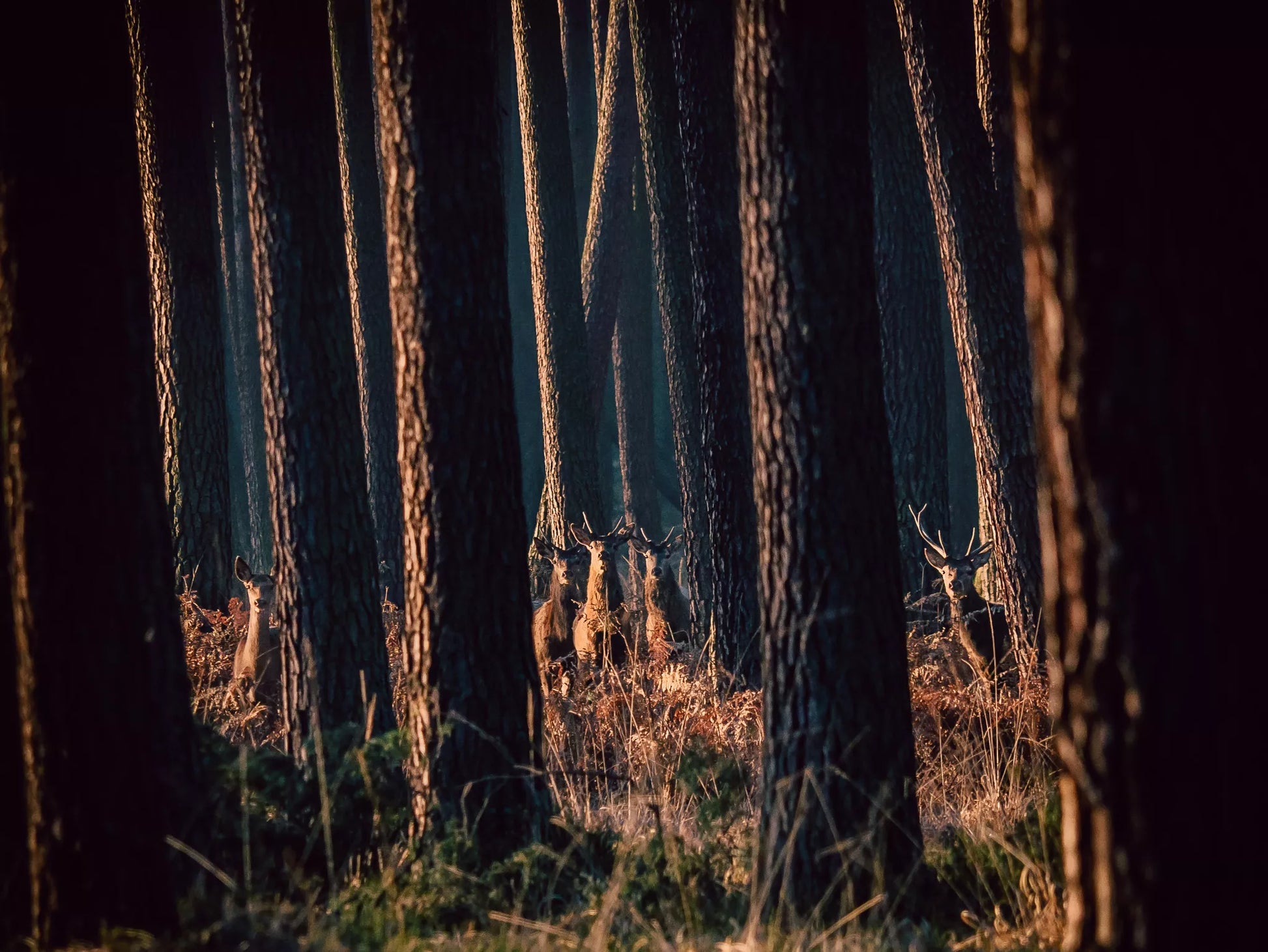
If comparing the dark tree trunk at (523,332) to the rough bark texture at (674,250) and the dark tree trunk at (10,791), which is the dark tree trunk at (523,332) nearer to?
the rough bark texture at (674,250)

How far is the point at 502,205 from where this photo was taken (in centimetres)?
664

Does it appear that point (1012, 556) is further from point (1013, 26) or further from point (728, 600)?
point (1013, 26)

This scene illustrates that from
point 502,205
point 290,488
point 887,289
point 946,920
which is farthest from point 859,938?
point 887,289

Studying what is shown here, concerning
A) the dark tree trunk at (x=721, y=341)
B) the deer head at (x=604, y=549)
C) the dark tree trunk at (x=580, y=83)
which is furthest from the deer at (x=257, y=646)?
the dark tree trunk at (x=580, y=83)

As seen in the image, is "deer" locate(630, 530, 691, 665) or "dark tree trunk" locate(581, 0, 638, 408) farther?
"dark tree trunk" locate(581, 0, 638, 408)

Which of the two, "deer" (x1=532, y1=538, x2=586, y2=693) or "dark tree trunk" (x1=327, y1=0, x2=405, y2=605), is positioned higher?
"dark tree trunk" (x1=327, y1=0, x2=405, y2=605)

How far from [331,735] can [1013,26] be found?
4.78 meters

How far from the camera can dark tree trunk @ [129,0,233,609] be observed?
12.7 metres

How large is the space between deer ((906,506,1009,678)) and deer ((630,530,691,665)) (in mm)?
3073

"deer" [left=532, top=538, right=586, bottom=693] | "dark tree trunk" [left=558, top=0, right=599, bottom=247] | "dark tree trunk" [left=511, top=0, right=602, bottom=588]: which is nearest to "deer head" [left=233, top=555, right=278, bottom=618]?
"deer" [left=532, top=538, right=586, bottom=693]

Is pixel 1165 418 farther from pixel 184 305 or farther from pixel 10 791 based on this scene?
pixel 184 305

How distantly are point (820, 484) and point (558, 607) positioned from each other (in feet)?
25.0

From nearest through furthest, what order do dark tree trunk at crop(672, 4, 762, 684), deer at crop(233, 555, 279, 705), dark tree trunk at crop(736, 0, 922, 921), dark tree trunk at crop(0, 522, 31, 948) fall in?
dark tree trunk at crop(0, 522, 31, 948) < dark tree trunk at crop(736, 0, 922, 921) < deer at crop(233, 555, 279, 705) < dark tree trunk at crop(672, 4, 762, 684)

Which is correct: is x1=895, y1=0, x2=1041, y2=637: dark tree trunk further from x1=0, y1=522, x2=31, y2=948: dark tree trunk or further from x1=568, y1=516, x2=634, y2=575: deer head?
x1=0, y1=522, x2=31, y2=948: dark tree trunk
